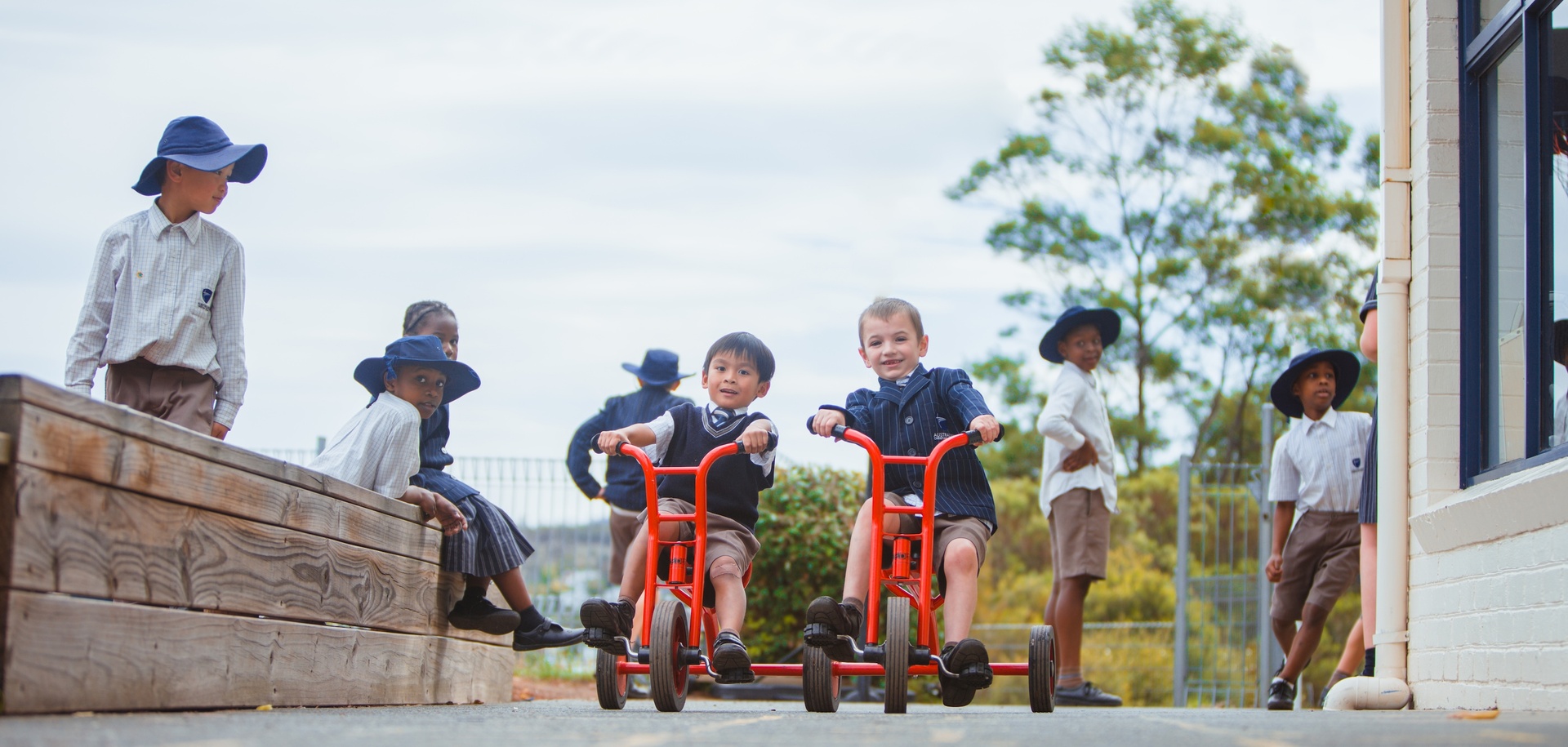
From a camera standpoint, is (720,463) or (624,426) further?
(624,426)

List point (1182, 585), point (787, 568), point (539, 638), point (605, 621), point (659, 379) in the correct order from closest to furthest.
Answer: point (605, 621), point (539, 638), point (659, 379), point (787, 568), point (1182, 585)

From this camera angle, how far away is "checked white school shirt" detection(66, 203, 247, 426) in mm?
4500

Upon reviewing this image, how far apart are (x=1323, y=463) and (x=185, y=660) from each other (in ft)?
17.9

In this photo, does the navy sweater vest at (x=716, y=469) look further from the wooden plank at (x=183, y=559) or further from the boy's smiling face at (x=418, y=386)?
the wooden plank at (x=183, y=559)

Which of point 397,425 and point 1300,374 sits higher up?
point 1300,374

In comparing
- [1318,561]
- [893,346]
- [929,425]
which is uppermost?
[893,346]

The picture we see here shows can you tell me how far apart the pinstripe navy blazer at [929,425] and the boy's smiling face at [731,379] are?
398 mm

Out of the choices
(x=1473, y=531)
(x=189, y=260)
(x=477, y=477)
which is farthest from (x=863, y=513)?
(x=477, y=477)

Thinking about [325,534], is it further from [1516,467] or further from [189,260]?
[1516,467]

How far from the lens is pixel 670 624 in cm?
468

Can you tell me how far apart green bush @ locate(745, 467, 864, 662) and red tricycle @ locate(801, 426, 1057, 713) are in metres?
4.58

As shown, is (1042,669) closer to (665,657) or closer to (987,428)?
(987,428)

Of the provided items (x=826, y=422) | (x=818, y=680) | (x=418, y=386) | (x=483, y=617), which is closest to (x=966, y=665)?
(x=818, y=680)

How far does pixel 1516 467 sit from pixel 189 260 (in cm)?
444
